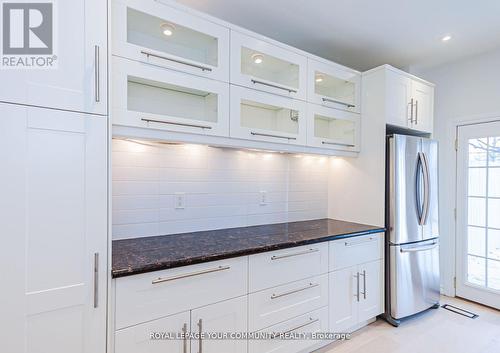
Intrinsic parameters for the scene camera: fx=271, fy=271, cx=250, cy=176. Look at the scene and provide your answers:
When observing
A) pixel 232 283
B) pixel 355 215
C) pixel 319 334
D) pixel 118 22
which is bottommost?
pixel 319 334

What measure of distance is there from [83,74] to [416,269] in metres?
3.01

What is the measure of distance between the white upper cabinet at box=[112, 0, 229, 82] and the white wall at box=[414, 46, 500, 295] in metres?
2.74

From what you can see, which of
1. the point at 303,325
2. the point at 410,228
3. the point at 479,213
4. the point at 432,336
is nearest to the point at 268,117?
the point at 303,325

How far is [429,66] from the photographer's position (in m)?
3.17

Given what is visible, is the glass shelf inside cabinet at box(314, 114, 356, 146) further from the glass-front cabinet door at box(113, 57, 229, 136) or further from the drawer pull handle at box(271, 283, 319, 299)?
the drawer pull handle at box(271, 283, 319, 299)

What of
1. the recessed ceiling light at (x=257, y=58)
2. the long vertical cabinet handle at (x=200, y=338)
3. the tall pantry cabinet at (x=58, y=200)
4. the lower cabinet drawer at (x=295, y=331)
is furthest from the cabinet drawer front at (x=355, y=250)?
the tall pantry cabinet at (x=58, y=200)

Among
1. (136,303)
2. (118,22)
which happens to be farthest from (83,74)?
(136,303)

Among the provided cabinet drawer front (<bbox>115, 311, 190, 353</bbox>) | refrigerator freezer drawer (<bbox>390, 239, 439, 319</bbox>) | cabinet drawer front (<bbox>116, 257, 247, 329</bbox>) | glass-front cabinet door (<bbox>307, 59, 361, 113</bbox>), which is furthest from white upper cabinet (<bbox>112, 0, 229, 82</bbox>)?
refrigerator freezer drawer (<bbox>390, 239, 439, 319</bbox>)

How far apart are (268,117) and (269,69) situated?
15.7 inches

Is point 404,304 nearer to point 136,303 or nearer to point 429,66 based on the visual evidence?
point 136,303

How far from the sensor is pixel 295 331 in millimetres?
1917

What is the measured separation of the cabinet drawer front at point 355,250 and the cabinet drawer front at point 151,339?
1227mm

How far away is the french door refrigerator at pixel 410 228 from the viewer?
8.08 feet

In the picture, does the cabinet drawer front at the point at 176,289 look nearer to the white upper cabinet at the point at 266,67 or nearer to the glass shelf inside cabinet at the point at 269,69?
the white upper cabinet at the point at 266,67
